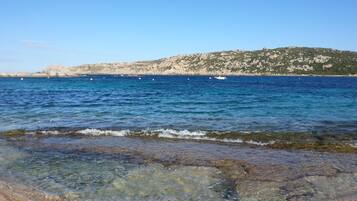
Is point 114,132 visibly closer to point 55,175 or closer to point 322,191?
point 55,175

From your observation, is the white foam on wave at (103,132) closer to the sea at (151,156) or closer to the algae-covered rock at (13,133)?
the sea at (151,156)

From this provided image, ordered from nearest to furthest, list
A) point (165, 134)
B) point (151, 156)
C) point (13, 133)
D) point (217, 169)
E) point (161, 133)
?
point (217, 169)
point (151, 156)
point (165, 134)
point (161, 133)
point (13, 133)

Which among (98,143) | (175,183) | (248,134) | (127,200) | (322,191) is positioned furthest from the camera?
(248,134)

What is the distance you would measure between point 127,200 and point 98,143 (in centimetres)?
976

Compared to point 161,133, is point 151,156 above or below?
above

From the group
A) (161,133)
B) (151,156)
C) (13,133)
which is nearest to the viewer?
(151,156)

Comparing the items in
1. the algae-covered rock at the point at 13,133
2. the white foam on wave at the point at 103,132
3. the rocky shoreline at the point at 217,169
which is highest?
the rocky shoreline at the point at 217,169

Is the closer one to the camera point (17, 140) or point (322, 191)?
point (322, 191)

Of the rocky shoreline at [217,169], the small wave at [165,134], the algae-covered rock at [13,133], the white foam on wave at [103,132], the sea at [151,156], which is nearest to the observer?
the rocky shoreline at [217,169]

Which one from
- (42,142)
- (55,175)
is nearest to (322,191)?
(55,175)

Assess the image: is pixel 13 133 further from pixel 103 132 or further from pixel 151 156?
pixel 151 156

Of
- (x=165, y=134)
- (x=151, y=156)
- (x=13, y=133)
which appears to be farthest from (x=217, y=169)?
(x=13, y=133)

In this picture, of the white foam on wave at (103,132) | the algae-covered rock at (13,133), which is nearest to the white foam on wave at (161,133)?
the white foam on wave at (103,132)

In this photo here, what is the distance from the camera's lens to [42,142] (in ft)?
71.0
